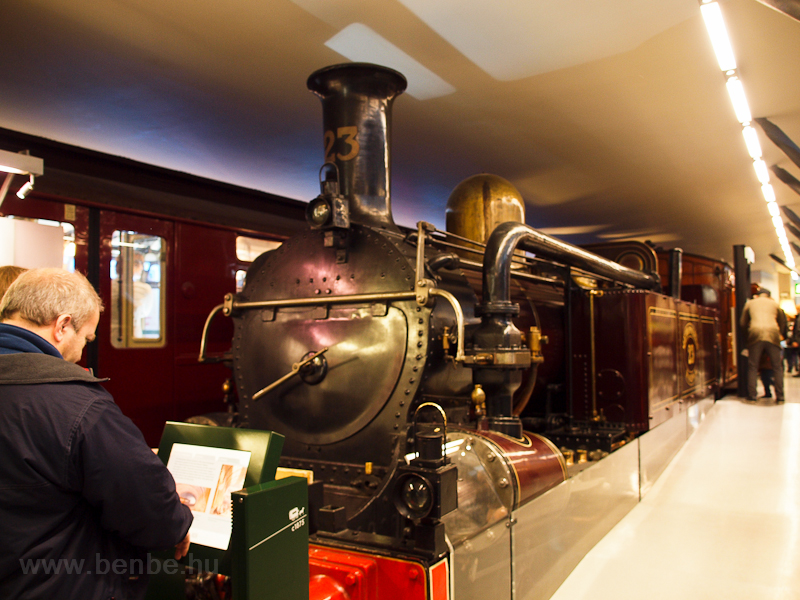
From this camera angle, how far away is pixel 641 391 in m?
4.70

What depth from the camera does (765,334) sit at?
866 centimetres

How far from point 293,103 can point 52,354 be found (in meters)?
3.95

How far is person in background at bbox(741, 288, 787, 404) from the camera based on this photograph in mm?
8625

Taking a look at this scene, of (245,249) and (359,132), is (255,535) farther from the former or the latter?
(245,249)

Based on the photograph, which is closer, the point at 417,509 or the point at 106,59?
the point at 417,509

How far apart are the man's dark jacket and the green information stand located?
0.21 m

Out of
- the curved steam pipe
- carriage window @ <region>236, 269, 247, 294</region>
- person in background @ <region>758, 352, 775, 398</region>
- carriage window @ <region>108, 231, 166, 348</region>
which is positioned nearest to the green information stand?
the curved steam pipe

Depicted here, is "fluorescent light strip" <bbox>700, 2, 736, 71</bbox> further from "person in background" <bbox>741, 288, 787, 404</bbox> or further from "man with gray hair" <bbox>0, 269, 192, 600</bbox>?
"person in background" <bbox>741, 288, 787, 404</bbox>

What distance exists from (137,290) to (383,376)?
2.12 meters

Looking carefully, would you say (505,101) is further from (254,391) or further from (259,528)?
(259,528)

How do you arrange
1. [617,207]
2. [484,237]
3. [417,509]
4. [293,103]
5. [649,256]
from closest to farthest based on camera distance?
[417,509] < [484,237] < [293,103] < [649,256] < [617,207]

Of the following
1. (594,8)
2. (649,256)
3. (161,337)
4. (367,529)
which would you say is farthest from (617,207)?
(367,529)

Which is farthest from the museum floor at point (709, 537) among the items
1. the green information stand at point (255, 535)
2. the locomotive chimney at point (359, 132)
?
the locomotive chimney at point (359, 132)

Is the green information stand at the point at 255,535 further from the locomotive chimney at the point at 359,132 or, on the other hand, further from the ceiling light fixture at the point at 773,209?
the ceiling light fixture at the point at 773,209
